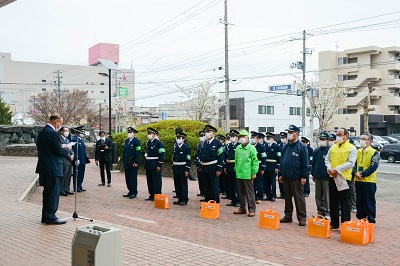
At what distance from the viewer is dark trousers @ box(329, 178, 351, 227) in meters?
9.31

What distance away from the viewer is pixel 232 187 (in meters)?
13.0

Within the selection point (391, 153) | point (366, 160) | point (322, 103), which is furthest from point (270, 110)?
point (366, 160)

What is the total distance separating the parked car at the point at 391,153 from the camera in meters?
32.6

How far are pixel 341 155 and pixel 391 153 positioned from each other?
85.6 feet

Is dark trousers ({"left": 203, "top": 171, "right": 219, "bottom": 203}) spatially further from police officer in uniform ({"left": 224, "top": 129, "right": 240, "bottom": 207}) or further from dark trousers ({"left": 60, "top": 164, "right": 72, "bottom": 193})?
dark trousers ({"left": 60, "top": 164, "right": 72, "bottom": 193})

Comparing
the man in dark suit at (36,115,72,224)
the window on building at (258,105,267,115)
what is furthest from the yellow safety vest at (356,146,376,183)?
the window on building at (258,105,267,115)

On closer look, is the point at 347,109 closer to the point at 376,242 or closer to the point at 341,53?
the point at 341,53

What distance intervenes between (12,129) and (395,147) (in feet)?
88.9

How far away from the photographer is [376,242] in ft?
27.8

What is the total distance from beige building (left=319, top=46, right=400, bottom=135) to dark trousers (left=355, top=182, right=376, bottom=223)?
184ft

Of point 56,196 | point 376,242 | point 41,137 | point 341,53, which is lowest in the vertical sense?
point 376,242

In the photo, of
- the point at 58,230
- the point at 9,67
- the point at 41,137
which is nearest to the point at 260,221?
the point at 58,230

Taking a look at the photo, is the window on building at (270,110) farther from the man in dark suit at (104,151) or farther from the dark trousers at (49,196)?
the dark trousers at (49,196)

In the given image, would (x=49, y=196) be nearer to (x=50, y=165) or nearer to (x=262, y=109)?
(x=50, y=165)
